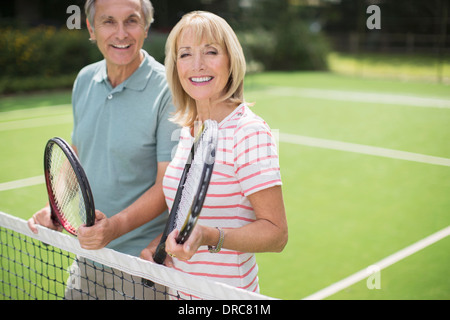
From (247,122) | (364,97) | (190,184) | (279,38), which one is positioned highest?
(247,122)

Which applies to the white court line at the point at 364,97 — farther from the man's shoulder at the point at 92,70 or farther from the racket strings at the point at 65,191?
the racket strings at the point at 65,191

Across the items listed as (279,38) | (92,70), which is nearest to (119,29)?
(92,70)

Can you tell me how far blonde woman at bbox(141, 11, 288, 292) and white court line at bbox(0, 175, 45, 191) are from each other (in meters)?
5.85

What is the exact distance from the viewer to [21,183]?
7.93 metres

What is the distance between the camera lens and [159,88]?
2.77 metres

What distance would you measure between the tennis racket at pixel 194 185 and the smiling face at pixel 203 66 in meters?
0.27

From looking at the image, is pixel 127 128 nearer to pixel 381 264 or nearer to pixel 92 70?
pixel 92 70

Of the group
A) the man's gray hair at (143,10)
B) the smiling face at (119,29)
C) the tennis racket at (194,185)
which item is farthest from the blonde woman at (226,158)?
the man's gray hair at (143,10)

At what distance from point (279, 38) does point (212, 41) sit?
26537mm

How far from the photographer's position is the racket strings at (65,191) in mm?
2580

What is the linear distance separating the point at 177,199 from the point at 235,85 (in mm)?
545

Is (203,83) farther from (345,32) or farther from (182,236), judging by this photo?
(345,32)

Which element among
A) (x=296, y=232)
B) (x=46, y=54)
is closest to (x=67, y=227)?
(x=296, y=232)

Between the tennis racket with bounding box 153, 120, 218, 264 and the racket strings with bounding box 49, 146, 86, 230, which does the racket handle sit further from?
the racket strings with bounding box 49, 146, 86, 230
